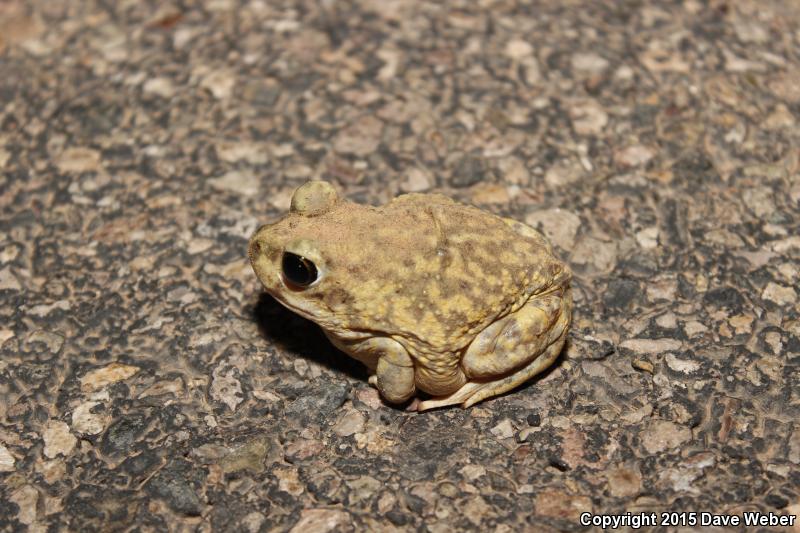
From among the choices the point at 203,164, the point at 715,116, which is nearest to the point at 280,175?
the point at 203,164

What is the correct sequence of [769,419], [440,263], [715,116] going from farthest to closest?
[715,116]
[769,419]
[440,263]

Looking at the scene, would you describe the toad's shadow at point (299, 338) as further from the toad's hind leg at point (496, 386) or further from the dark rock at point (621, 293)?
the dark rock at point (621, 293)

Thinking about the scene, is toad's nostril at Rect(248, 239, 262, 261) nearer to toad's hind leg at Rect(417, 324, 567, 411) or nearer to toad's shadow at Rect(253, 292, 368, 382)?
toad's shadow at Rect(253, 292, 368, 382)

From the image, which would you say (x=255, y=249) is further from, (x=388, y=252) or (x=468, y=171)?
(x=468, y=171)

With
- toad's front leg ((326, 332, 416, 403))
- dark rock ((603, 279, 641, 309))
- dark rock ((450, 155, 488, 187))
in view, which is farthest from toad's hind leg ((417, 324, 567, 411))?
dark rock ((450, 155, 488, 187))

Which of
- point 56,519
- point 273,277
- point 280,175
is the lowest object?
point 56,519

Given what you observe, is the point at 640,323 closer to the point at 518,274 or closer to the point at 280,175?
the point at 518,274
